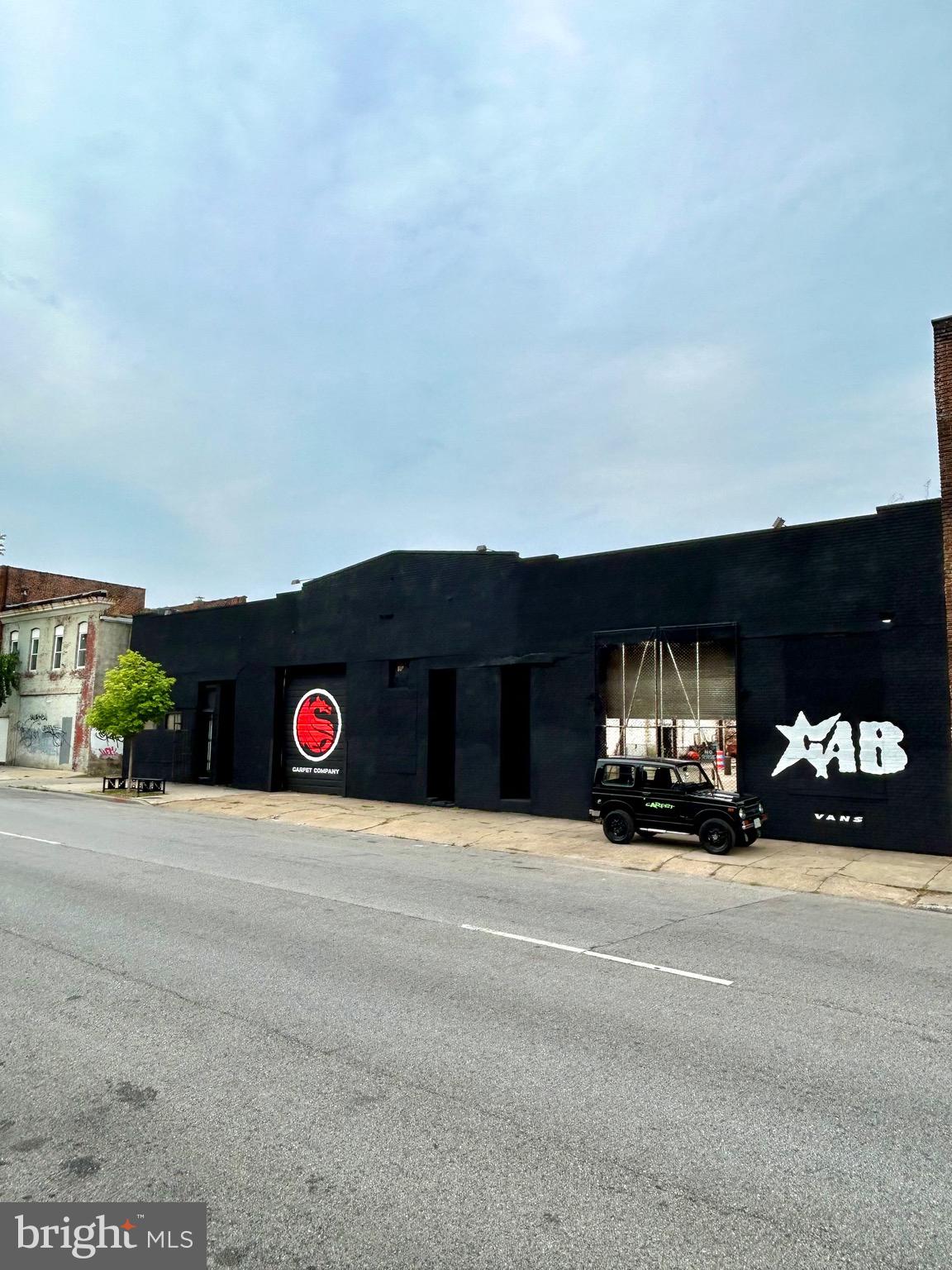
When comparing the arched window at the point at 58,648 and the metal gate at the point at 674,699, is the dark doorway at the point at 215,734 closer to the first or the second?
the arched window at the point at 58,648

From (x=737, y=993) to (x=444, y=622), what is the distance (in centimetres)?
1822

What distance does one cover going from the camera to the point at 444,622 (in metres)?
24.5

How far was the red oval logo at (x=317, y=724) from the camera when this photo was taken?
27.3 m

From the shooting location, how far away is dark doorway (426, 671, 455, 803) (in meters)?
24.9

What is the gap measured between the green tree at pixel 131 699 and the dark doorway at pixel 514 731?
13220mm

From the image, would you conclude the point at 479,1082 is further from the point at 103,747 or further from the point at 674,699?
the point at 103,747

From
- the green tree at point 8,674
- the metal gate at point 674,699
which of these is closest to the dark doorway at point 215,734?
the green tree at point 8,674

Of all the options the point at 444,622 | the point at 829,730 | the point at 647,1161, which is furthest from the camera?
the point at 444,622

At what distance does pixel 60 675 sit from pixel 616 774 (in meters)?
30.6

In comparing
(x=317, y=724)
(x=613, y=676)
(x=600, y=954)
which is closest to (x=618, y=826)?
(x=613, y=676)

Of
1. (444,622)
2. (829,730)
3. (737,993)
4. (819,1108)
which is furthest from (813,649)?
(819,1108)

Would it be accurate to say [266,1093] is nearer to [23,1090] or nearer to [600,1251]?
[23,1090]

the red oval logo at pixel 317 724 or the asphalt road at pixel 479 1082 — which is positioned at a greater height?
the red oval logo at pixel 317 724

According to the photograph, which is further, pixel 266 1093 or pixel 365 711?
pixel 365 711
